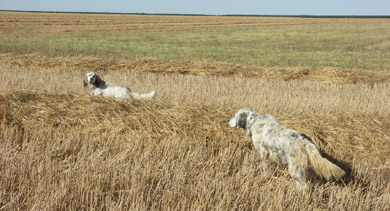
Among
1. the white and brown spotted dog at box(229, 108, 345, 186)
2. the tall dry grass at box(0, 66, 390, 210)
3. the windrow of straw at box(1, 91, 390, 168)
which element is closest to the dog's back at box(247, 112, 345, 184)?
the white and brown spotted dog at box(229, 108, 345, 186)

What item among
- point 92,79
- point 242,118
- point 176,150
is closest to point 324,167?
point 242,118

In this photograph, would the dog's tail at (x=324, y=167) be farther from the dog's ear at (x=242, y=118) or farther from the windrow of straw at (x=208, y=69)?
the windrow of straw at (x=208, y=69)

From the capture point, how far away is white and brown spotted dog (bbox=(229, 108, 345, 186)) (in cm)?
411

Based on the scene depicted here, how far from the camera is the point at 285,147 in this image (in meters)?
4.45

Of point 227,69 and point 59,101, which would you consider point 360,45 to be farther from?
point 59,101

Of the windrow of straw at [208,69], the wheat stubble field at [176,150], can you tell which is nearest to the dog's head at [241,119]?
the wheat stubble field at [176,150]

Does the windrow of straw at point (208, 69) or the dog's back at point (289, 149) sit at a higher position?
the windrow of straw at point (208, 69)

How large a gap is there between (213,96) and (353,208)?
16.9 feet

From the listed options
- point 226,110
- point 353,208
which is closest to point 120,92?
point 226,110

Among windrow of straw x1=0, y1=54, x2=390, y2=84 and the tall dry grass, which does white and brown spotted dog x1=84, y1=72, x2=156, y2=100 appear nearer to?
the tall dry grass

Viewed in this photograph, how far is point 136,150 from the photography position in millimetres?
4977

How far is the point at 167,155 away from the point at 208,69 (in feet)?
25.0

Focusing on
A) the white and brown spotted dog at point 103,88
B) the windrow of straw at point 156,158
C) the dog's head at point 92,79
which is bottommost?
the windrow of straw at point 156,158

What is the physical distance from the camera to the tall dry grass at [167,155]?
3.71 metres
